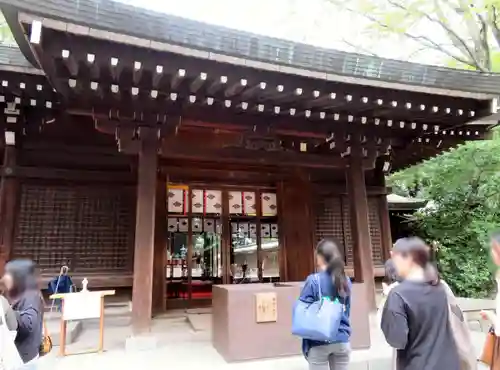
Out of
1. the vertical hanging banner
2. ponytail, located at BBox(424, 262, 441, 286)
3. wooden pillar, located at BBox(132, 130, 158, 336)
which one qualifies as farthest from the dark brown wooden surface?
ponytail, located at BBox(424, 262, 441, 286)

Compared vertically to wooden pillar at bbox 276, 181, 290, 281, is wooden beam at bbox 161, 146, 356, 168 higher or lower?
higher

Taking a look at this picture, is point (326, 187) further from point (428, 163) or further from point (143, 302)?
point (143, 302)

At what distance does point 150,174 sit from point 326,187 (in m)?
4.17

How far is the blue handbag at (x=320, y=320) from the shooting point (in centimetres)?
266

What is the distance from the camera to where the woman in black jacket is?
2422 millimetres

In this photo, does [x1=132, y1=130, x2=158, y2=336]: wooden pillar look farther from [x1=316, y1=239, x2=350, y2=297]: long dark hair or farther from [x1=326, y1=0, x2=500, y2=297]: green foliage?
[x1=326, y1=0, x2=500, y2=297]: green foliage

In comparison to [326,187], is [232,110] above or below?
above

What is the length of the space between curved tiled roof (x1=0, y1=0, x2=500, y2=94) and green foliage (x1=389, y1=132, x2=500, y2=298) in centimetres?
417

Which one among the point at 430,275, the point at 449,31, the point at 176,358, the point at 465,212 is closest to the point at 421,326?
the point at 430,275

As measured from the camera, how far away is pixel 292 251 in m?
7.77

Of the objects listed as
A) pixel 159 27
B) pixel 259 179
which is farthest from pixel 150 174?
pixel 259 179

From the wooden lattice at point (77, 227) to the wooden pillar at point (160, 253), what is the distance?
58 cm

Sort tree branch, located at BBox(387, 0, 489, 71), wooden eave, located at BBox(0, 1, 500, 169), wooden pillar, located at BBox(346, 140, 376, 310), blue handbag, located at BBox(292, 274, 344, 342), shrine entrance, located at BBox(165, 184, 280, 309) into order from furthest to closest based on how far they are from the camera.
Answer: tree branch, located at BBox(387, 0, 489, 71)
shrine entrance, located at BBox(165, 184, 280, 309)
wooden pillar, located at BBox(346, 140, 376, 310)
wooden eave, located at BBox(0, 1, 500, 169)
blue handbag, located at BBox(292, 274, 344, 342)

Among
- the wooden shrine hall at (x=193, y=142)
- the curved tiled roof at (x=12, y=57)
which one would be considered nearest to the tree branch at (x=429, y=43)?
the wooden shrine hall at (x=193, y=142)
